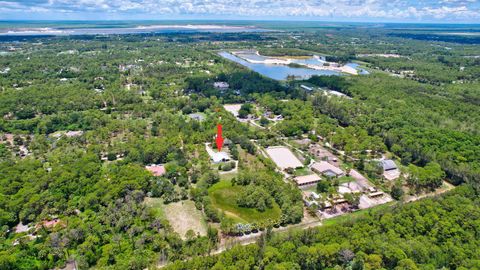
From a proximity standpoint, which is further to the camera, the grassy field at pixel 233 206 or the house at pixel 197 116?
the house at pixel 197 116

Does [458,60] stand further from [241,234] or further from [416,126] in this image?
[241,234]

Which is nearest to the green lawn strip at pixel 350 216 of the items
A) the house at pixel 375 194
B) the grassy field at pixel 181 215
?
the house at pixel 375 194

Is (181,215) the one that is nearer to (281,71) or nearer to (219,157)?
(219,157)

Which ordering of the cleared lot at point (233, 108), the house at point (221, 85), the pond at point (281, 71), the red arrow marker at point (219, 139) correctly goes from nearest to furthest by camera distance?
the red arrow marker at point (219, 139)
the cleared lot at point (233, 108)
the house at point (221, 85)
the pond at point (281, 71)

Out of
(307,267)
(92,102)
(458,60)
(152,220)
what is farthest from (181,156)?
(458,60)

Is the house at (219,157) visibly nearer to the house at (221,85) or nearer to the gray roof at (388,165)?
the gray roof at (388,165)

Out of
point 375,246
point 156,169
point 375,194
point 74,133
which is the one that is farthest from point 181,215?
point 74,133

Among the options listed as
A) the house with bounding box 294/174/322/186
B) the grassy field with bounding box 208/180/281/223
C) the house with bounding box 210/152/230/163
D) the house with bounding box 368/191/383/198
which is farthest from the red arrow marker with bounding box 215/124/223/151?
the house with bounding box 368/191/383/198
